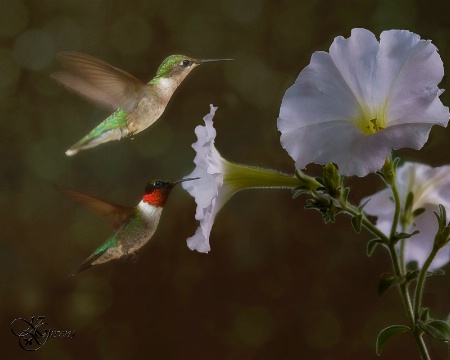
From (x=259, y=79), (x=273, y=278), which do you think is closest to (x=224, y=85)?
(x=259, y=79)

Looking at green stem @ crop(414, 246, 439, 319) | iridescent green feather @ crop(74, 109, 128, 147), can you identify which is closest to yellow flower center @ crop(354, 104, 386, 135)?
green stem @ crop(414, 246, 439, 319)

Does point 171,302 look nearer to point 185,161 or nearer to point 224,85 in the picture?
point 185,161

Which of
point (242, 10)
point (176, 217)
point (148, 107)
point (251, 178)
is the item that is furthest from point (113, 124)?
point (242, 10)

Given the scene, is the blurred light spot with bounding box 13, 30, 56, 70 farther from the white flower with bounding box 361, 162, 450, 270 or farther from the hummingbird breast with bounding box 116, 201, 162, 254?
the white flower with bounding box 361, 162, 450, 270

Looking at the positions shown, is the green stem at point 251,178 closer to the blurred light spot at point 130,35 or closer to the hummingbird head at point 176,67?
the hummingbird head at point 176,67

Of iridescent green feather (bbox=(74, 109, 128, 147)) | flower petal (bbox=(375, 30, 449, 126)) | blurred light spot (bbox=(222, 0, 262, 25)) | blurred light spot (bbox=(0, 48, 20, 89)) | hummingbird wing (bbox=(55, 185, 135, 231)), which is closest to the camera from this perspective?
flower petal (bbox=(375, 30, 449, 126))

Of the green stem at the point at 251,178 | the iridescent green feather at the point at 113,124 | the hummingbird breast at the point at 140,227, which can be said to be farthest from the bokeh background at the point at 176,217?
the green stem at the point at 251,178
